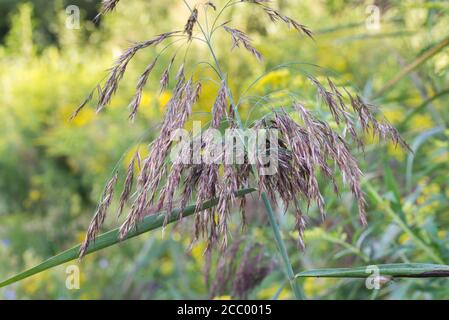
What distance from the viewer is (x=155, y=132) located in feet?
12.5

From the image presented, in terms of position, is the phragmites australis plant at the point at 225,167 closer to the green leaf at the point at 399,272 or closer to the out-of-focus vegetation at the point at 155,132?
the green leaf at the point at 399,272

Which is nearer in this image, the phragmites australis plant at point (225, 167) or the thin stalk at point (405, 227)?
the phragmites australis plant at point (225, 167)

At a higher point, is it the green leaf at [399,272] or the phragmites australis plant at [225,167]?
the phragmites australis plant at [225,167]

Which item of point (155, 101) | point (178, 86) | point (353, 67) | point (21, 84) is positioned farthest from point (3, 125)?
point (178, 86)

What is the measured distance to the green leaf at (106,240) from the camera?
3.32ft

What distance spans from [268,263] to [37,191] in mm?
3198

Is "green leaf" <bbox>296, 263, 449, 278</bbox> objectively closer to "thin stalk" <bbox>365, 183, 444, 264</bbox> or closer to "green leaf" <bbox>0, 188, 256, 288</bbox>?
"green leaf" <bbox>0, 188, 256, 288</bbox>

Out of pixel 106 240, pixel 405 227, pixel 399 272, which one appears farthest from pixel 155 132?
pixel 399 272

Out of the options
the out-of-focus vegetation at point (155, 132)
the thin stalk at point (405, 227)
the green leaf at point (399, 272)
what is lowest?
the green leaf at point (399, 272)

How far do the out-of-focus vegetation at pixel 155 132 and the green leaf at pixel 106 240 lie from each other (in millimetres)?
602

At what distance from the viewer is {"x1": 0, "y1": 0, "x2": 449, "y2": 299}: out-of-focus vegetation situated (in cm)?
220

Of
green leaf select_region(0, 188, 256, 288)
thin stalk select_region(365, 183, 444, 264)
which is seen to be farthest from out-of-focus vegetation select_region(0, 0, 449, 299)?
green leaf select_region(0, 188, 256, 288)

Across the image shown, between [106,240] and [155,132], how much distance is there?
278cm

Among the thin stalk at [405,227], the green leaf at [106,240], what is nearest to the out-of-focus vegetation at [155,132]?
the thin stalk at [405,227]
